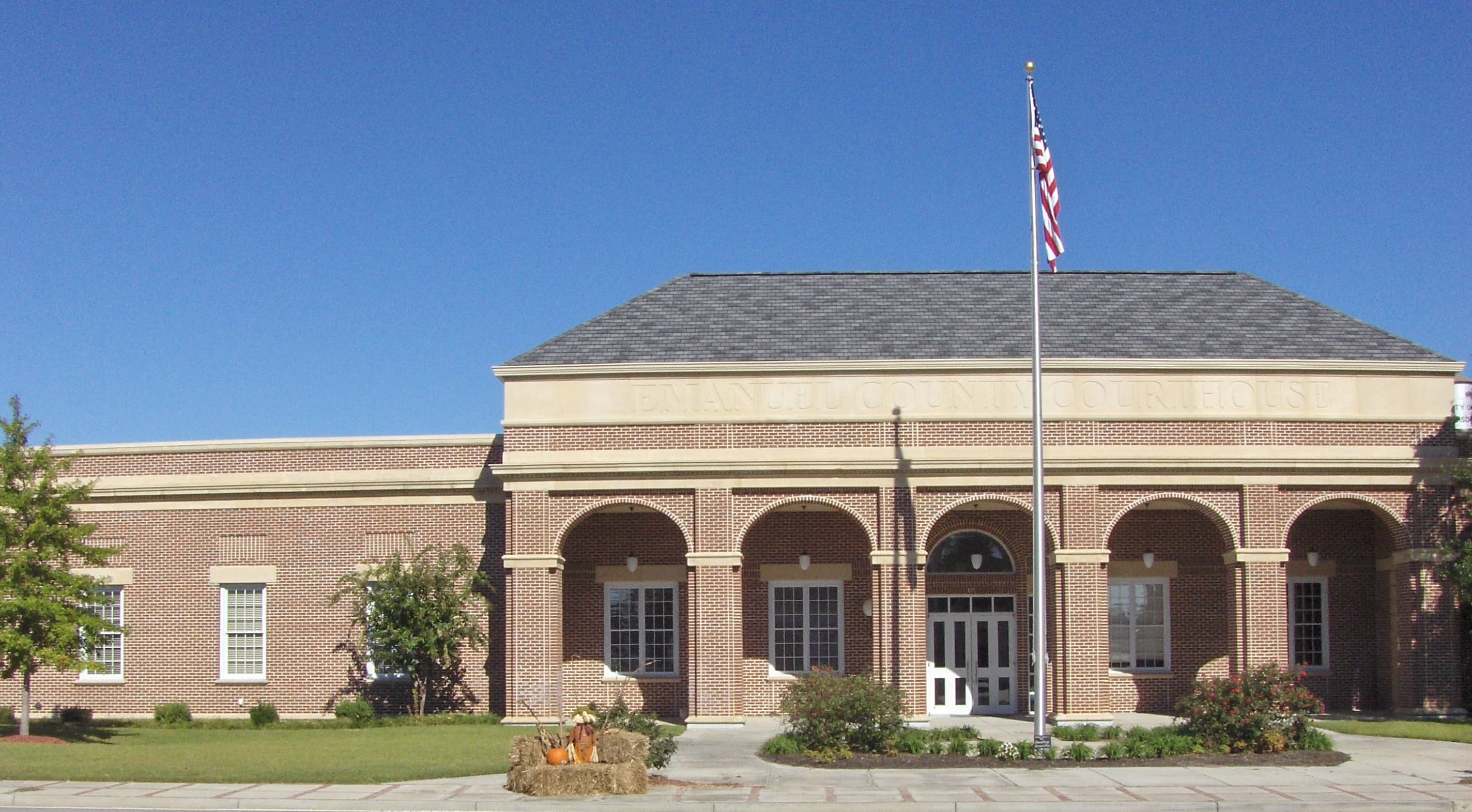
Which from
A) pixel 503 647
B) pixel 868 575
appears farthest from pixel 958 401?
pixel 503 647

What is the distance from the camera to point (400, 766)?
20.2 meters

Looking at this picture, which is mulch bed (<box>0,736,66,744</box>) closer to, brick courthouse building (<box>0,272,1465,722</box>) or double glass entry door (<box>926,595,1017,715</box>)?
brick courthouse building (<box>0,272,1465,722</box>)

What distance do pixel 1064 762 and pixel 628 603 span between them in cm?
1155

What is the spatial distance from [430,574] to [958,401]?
10810 millimetres

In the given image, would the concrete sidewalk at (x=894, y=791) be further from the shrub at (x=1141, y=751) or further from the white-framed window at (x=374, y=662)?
the white-framed window at (x=374, y=662)

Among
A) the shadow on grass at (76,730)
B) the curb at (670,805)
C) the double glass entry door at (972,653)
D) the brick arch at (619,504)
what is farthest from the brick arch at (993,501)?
the shadow on grass at (76,730)

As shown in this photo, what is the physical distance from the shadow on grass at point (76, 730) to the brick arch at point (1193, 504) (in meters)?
18.4

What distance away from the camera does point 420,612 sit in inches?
1112

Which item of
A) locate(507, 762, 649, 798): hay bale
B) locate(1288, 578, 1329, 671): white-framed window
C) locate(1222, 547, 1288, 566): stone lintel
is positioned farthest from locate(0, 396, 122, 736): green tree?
locate(1288, 578, 1329, 671): white-framed window

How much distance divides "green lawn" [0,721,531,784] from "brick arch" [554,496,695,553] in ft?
12.6

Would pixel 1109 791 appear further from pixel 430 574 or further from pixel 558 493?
pixel 430 574

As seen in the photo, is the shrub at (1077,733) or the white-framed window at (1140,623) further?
the white-framed window at (1140,623)

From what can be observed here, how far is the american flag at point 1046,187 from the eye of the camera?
23.3 metres

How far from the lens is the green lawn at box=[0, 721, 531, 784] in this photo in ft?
63.4
